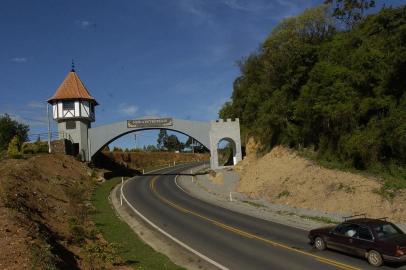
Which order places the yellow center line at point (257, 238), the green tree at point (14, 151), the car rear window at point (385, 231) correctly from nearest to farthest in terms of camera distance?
the yellow center line at point (257, 238)
the car rear window at point (385, 231)
the green tree at point (14, 151)

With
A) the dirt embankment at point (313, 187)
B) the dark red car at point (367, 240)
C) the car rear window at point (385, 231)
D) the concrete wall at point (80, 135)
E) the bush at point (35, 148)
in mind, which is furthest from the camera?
the concrete wall at point (80, 135)

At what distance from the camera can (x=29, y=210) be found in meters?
24.9

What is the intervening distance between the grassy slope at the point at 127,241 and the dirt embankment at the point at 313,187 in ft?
43.5

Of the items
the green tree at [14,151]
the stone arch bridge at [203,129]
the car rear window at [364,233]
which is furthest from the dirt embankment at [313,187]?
the green tree at [14,151]

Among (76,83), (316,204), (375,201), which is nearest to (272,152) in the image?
(316,204)

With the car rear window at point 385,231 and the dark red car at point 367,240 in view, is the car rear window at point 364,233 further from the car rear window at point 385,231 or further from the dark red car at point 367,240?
the car rear window at point 385,231

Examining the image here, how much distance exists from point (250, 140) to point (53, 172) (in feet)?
81.8

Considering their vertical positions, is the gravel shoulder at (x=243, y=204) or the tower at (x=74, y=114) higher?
the tower at (x=74, y=114)

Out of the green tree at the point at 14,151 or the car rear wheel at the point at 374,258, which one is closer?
the car rear wheel at the point at 374,258

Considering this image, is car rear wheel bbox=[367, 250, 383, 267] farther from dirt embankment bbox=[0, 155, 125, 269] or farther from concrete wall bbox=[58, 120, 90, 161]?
concrete wall bbox=[58, 120, 90, 161]

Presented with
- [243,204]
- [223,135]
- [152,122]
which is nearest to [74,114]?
[152,122]

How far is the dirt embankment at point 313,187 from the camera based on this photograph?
2855 centimetres

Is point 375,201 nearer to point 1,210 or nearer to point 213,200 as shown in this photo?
point 213,200

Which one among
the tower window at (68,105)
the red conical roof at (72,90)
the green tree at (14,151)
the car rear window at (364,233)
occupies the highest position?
the red conical roof at (72,90)
